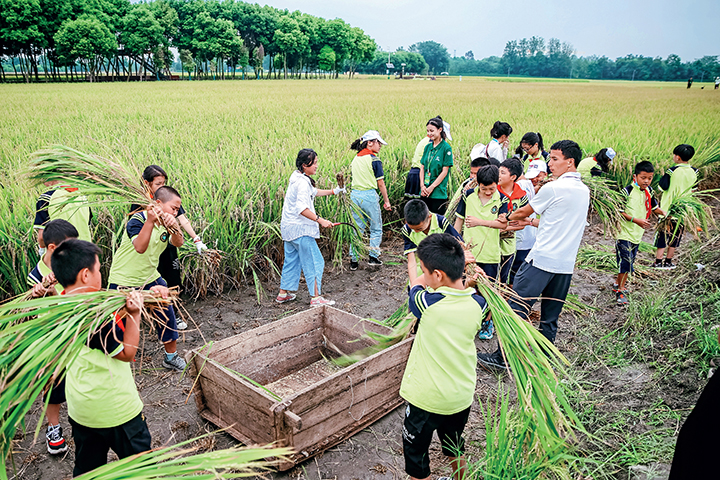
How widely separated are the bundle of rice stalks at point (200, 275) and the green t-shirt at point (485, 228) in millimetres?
2495

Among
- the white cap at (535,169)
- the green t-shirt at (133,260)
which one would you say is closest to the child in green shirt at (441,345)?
the green t-shirt at (133,260)

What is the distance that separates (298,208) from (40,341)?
2.90m

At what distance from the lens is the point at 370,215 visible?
569 centimetres

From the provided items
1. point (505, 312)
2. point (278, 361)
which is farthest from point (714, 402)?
point (278, 361)

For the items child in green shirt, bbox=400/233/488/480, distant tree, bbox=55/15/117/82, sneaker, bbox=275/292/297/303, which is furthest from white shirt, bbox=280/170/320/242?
distant tree, bbox=55/15/117/82

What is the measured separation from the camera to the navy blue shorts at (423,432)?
2.16m

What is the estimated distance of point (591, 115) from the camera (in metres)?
14.9

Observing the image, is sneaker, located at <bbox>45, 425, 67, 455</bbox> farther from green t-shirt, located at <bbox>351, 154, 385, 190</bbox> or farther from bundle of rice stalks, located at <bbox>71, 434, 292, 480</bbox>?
green t-shirt, located at <bbox>351, 154, 385, 190</bbox>

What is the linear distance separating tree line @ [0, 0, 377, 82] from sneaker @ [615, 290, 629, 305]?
5015cm

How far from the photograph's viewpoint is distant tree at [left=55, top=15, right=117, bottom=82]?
41.8m

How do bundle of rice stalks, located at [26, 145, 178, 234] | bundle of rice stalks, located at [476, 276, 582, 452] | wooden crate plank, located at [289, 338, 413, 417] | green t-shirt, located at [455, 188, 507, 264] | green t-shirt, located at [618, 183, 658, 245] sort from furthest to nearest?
green t-shirt, located at [618, 183, 658, 245], green t-shirt, located at [455, 188, 507, 264], bundle of rice stalks, located at [26, 145, 178, 234], wooden crate plank, located at [289, 338, 413, 417], bundle of rice stalks, located at [476, 276, 582, 452]

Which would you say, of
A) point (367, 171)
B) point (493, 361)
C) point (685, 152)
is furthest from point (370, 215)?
point (685, 152)

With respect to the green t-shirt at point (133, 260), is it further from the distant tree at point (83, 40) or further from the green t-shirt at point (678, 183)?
the distant tree at point (83, 40)

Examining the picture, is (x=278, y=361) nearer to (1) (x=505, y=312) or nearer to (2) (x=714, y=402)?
(1) (x=505, y=312)
